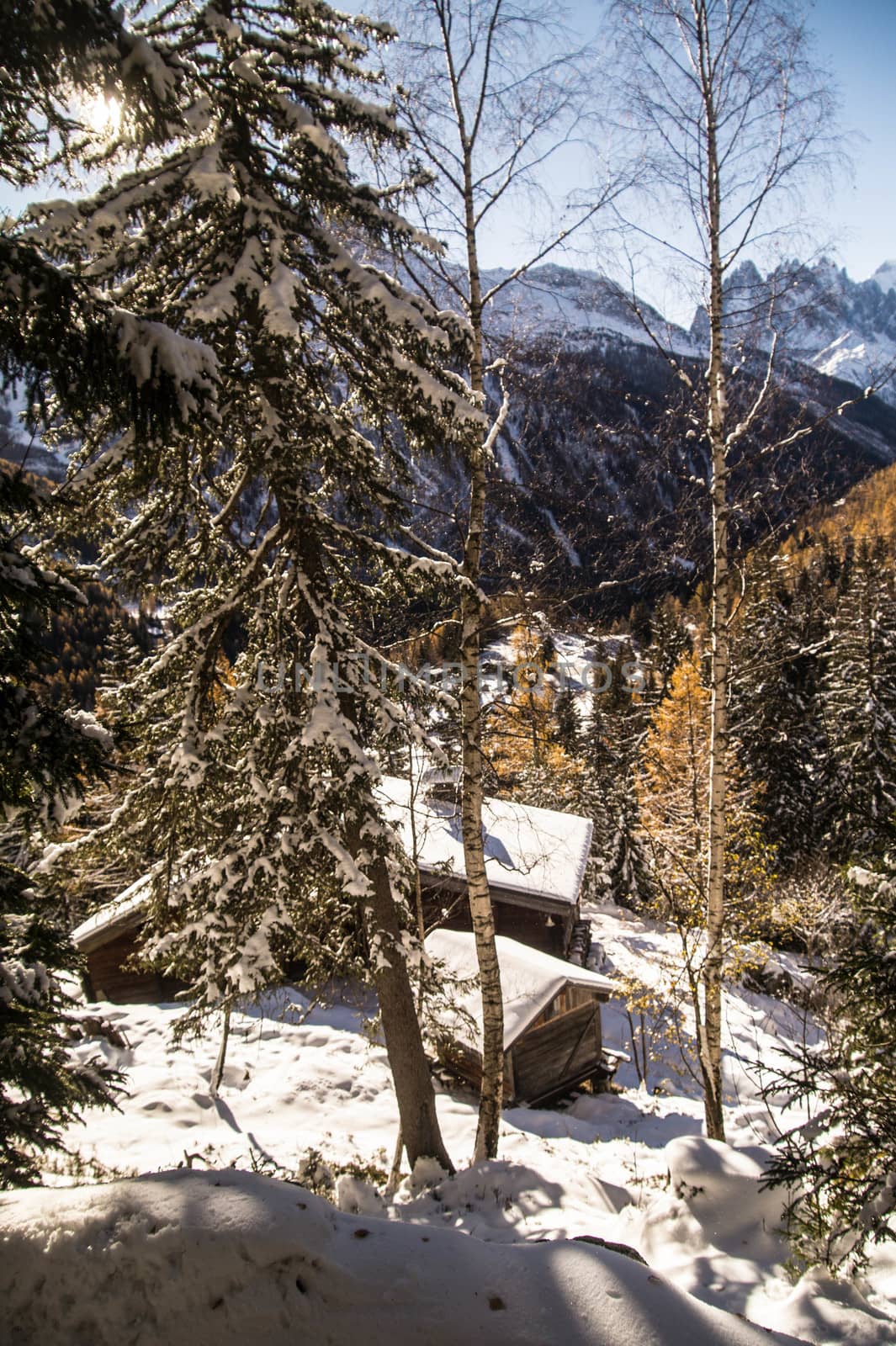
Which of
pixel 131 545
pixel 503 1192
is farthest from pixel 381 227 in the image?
pixel 503 1192

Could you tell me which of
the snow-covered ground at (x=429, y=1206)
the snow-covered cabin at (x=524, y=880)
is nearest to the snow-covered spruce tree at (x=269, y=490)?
the snow-covered ground at (x=429, y=1206)

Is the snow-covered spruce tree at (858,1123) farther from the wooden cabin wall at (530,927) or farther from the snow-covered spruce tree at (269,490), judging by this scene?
the wooden cabin wall at (530,927)

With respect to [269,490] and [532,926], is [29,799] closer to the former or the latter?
[269,490]

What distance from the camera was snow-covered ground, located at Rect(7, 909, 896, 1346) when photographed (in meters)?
1.61

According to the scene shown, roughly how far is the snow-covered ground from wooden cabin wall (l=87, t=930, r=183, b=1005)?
6.14 feet

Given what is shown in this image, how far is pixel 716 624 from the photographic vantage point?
6738mm

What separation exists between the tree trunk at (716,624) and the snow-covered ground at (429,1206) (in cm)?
88

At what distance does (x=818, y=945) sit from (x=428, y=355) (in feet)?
79.7

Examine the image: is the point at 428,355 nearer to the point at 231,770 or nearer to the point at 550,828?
the point at 231,770

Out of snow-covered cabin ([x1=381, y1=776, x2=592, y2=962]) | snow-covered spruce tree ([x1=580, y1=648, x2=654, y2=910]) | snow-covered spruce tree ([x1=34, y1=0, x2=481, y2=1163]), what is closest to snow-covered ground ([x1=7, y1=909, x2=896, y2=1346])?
snow-covered spruce tree ([x1=34, y1=0, x2=481, y2=1163])

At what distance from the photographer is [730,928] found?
1351 centimetres

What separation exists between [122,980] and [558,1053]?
1407 cm

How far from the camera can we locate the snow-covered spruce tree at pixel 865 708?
2148 centimetres

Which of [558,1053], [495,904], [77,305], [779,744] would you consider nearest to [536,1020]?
[558,1053]
